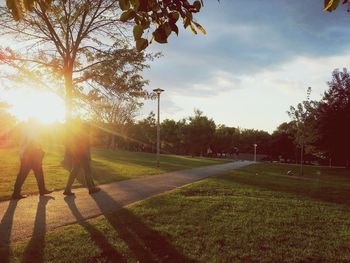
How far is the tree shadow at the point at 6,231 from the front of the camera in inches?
184

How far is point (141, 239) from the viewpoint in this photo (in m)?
5.54

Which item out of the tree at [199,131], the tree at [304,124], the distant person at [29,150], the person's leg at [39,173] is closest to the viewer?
the distant person at [29,150]

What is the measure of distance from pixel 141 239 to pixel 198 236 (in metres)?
0.92

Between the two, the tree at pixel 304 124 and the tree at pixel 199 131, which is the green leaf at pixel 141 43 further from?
the tree at pixel 199 131

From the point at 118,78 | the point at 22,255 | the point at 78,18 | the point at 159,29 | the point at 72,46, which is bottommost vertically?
the point at 22,255

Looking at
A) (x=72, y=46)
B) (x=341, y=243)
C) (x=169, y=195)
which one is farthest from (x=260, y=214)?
(x=72, y=46)

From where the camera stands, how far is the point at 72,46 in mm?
19516

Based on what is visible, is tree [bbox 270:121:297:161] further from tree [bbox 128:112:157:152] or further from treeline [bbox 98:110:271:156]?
tree [bbox 128:112:157:152]

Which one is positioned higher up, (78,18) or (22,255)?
(78,18)

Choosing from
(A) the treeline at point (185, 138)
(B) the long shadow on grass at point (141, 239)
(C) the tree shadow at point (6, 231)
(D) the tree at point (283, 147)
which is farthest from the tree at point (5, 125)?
(D) the tree at point (283, 147)

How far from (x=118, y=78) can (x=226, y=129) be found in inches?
2927

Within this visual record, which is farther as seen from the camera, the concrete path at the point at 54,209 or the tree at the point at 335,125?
the tree at the point at 335,125

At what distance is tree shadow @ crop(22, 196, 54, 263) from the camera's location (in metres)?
4.57

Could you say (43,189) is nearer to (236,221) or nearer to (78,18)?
(236,221)
